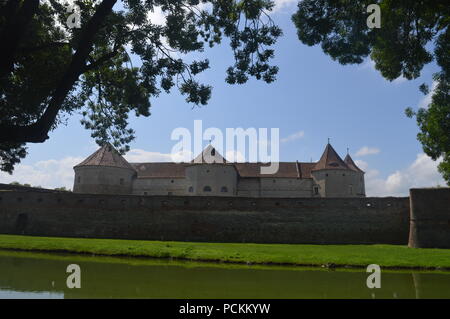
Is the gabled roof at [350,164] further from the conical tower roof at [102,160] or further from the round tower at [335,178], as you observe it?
the conical tower roof at [102,160]

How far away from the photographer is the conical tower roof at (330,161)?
1400 inches

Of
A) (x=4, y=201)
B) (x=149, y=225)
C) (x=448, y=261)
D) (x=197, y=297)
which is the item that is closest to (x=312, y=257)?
(x=448, y=261)

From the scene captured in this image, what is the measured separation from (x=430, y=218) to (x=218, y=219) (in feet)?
38.6

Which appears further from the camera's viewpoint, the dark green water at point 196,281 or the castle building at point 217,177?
the castle building at point 217,177

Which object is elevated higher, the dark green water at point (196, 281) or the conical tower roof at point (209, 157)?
the conical tower roof at point (209, 157)

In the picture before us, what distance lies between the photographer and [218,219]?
2350 centimetres

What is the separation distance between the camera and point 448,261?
14.8m

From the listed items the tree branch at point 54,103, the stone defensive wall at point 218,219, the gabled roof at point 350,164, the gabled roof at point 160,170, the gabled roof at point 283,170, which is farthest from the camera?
the gabled roof at point 160,170

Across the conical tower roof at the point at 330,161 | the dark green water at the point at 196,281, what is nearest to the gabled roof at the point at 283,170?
the conical tower roof at the point at 330,161

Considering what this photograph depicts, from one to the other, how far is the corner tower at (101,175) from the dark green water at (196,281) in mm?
20382

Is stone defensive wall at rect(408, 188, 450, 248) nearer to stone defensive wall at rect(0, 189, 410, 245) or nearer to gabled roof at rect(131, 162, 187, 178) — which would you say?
stone defensive wall at rect(0, 189, 410, 245)
